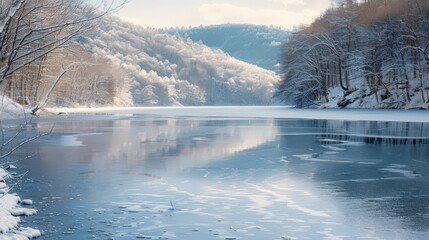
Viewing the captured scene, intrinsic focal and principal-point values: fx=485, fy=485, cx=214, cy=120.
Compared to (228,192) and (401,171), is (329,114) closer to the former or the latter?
(401,171)

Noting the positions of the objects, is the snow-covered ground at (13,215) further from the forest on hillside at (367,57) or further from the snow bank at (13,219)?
the forest on hillside at (367,57)

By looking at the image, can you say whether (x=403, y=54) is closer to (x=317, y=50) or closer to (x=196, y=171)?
(x=317, y=50)

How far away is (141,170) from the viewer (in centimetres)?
1210

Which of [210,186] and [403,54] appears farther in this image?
[403,54]

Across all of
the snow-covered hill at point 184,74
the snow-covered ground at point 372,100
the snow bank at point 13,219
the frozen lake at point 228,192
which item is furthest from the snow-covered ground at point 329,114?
the snow-covered hill at point 184,74

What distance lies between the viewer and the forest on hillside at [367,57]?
52156 mm

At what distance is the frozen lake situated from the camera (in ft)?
22.1

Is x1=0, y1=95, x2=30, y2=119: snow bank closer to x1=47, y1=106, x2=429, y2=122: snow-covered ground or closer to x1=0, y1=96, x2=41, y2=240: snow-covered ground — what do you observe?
x1=0, y1=96, x2=41, y2=240: snow-covered ground

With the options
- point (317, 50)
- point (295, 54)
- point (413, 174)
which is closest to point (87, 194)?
point (413, 174)

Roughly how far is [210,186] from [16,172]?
4868 millimetres

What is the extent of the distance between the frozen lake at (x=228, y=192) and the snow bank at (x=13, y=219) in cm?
20

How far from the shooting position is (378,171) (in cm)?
1199

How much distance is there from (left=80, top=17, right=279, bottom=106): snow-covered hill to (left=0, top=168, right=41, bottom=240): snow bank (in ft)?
437

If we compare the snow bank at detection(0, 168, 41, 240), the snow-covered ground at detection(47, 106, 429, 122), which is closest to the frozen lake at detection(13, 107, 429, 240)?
the snow bank at detection(0, 168, 41, 240)
